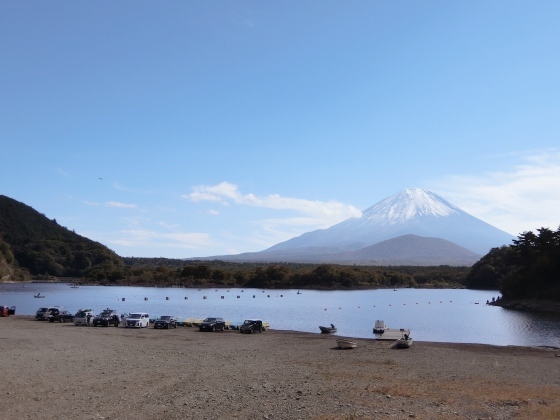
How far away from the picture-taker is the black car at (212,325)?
4709 centimetres

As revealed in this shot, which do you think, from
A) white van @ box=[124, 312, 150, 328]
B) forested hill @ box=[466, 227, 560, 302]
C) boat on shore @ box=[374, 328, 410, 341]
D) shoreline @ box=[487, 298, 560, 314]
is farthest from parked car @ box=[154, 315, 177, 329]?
forested hill @ box=[466, 227, 560, 302]

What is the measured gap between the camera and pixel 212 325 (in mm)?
47344

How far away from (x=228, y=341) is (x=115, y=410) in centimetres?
2359

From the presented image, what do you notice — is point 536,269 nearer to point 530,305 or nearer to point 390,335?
point 530,305

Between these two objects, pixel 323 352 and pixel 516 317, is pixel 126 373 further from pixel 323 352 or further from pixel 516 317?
pixel 516 317

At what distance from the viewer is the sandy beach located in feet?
51.2

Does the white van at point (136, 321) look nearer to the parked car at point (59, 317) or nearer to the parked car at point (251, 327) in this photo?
the parked car at point (59, 317)

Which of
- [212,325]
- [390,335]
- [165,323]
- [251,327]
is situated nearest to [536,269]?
[390,335]

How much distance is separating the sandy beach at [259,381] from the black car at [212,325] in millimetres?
10253

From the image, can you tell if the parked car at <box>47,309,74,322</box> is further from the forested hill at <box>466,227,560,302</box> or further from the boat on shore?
the forested hill at <box>466,227,560,302</box>

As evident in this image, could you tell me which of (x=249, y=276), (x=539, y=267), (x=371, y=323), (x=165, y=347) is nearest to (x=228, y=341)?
(x=165, y=347)

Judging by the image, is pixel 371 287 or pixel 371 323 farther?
pixel 371 287

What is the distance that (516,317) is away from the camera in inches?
2876

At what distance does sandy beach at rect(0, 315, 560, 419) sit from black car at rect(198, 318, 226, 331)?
10.3 metres
